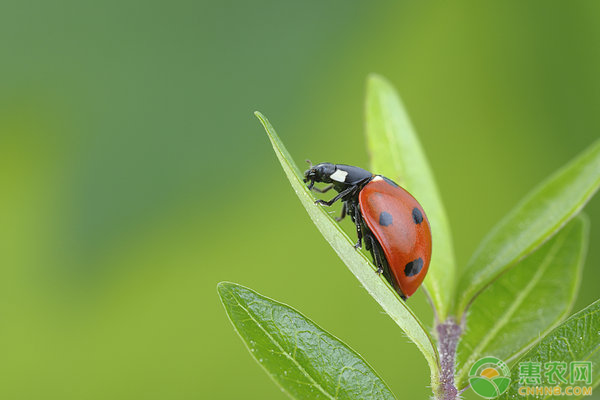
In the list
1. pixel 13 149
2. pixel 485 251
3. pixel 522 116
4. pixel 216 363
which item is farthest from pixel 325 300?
pixel 485 251

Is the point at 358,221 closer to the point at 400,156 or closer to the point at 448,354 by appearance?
the point at 400,156

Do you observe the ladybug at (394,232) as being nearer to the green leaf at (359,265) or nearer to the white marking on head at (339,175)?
the white marking on head at (339,175)

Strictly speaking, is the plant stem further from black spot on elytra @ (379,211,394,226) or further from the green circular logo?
black spot on elytra @ (379,211,394,226)

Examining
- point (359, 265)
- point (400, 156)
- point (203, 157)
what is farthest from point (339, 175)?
point (203, 157)

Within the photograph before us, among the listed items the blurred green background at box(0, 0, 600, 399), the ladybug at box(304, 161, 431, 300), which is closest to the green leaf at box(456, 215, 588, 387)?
the ladybug at box(304, 161, 431, 300)

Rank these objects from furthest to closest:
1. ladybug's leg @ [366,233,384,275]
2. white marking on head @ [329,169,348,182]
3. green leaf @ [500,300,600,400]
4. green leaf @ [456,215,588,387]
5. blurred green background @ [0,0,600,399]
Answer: blurred green background @ [0,0,600,399] < white marking on head @ [329,169,348,182] < ladybug's leg @ [366,233,384,275] < green leaf @ [456,215,588,387] < green leaf @ [500,300,600,400]
